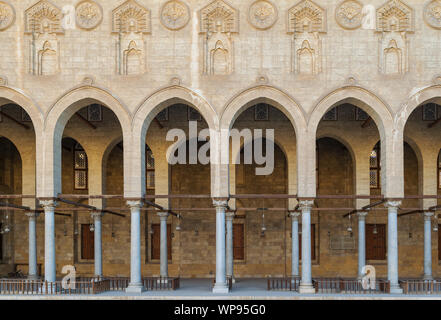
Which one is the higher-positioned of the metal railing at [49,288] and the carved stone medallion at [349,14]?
the carved stone medallion at [349,14]

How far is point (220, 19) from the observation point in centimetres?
2202

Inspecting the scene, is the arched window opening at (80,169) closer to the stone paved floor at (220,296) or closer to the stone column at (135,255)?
the stone column at (135,255)

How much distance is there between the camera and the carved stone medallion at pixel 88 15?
2194 centimetres

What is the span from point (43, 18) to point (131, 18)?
3.31m

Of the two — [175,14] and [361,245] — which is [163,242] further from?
[175,14]

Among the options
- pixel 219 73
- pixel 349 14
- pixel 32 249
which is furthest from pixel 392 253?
pixel 32 249

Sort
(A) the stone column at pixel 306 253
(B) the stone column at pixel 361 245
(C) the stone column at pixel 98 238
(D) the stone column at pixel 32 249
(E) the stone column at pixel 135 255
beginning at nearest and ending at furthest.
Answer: (A) the stone column at pixel 306 253 → (E) the stone column at pixel 135 255 → (D) the stone column at pixel 32 249 → (C) the stone column at pixel 98 238 → (B) the stone column at pixel 361 245

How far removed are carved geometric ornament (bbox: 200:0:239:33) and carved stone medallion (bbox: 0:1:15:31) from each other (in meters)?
7.15

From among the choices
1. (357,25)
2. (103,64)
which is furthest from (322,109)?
(103,64)

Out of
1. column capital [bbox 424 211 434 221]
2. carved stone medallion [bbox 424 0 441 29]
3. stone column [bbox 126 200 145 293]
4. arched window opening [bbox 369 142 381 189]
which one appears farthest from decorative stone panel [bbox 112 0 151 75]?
column capital [bbox 424 211 434 221]

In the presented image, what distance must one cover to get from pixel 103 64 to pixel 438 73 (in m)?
12.4

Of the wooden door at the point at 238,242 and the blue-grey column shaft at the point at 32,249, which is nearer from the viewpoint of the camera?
the blue-grey column shaft at the point at 32,249

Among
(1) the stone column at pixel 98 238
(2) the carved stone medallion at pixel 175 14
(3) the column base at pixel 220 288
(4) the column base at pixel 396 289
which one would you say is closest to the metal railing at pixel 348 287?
(4) the column base at pixel 396 289

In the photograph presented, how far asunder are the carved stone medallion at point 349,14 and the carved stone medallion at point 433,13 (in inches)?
96.6
